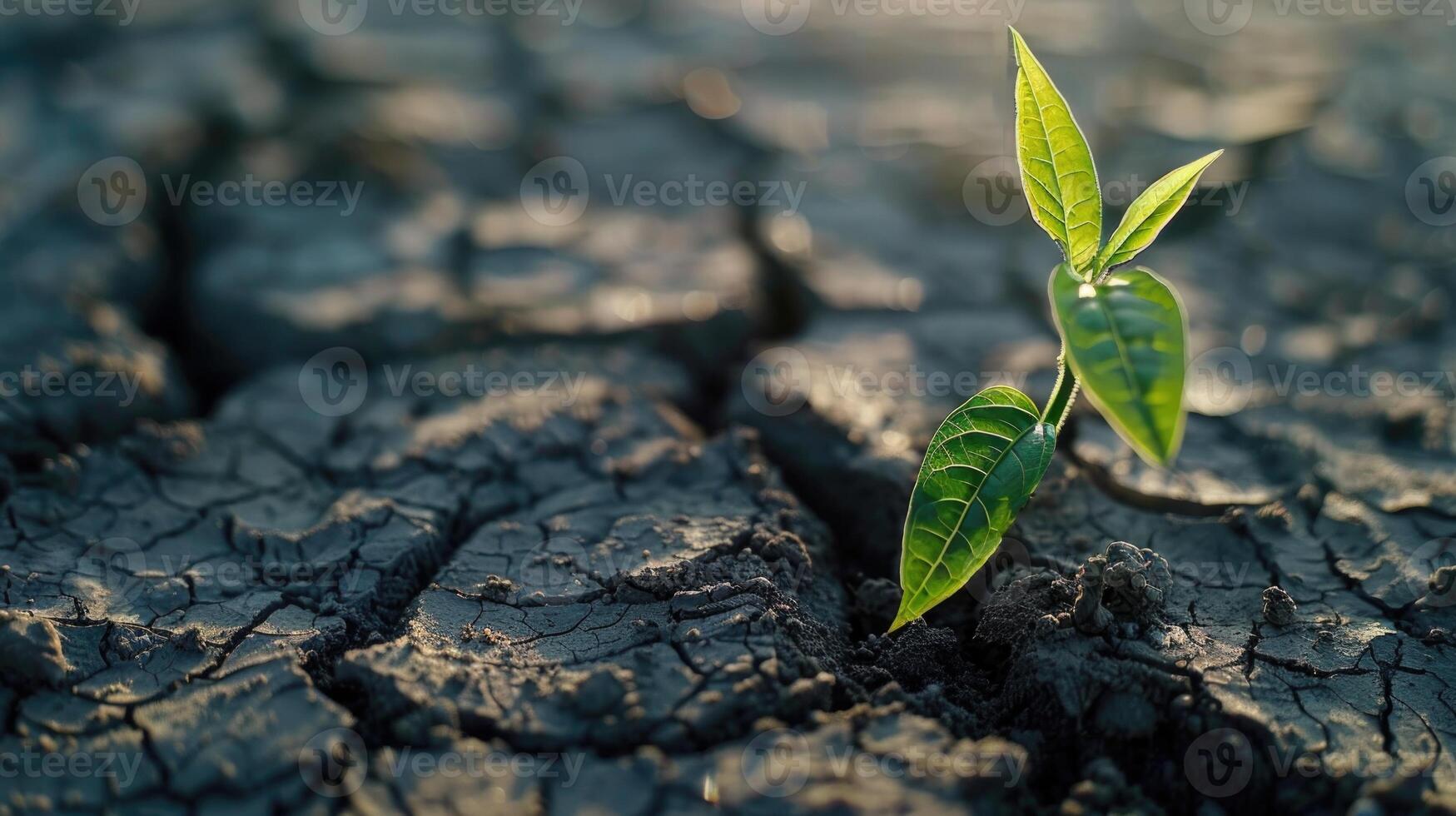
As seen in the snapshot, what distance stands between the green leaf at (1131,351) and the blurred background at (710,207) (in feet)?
3.42

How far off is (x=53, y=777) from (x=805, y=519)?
160cm

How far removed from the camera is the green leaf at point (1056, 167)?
1808 mm

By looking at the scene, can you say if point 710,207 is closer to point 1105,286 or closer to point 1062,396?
point 1062,396

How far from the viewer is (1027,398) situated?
1.82 meters

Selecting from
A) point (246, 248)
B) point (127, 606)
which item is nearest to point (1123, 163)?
point (246, 248)

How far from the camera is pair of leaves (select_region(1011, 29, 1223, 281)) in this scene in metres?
1.81

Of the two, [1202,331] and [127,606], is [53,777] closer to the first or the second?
[127,606]

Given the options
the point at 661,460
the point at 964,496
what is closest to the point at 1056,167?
the point at 964,496

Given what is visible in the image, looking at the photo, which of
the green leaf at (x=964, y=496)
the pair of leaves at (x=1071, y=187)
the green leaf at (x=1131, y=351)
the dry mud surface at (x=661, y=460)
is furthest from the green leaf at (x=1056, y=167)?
the dry mud surface at (x=661, y=460)

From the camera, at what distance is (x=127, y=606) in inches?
83.7

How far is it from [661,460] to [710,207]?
5.39 ft

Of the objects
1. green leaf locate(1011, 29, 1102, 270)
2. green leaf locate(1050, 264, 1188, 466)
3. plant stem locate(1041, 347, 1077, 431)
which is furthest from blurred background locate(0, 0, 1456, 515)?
green leaf locate(1050, 264, 1188, 466)

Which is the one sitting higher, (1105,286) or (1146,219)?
(1146,219)

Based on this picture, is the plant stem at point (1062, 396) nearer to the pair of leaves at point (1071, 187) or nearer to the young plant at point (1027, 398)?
the young plant at point (1027, 398)
